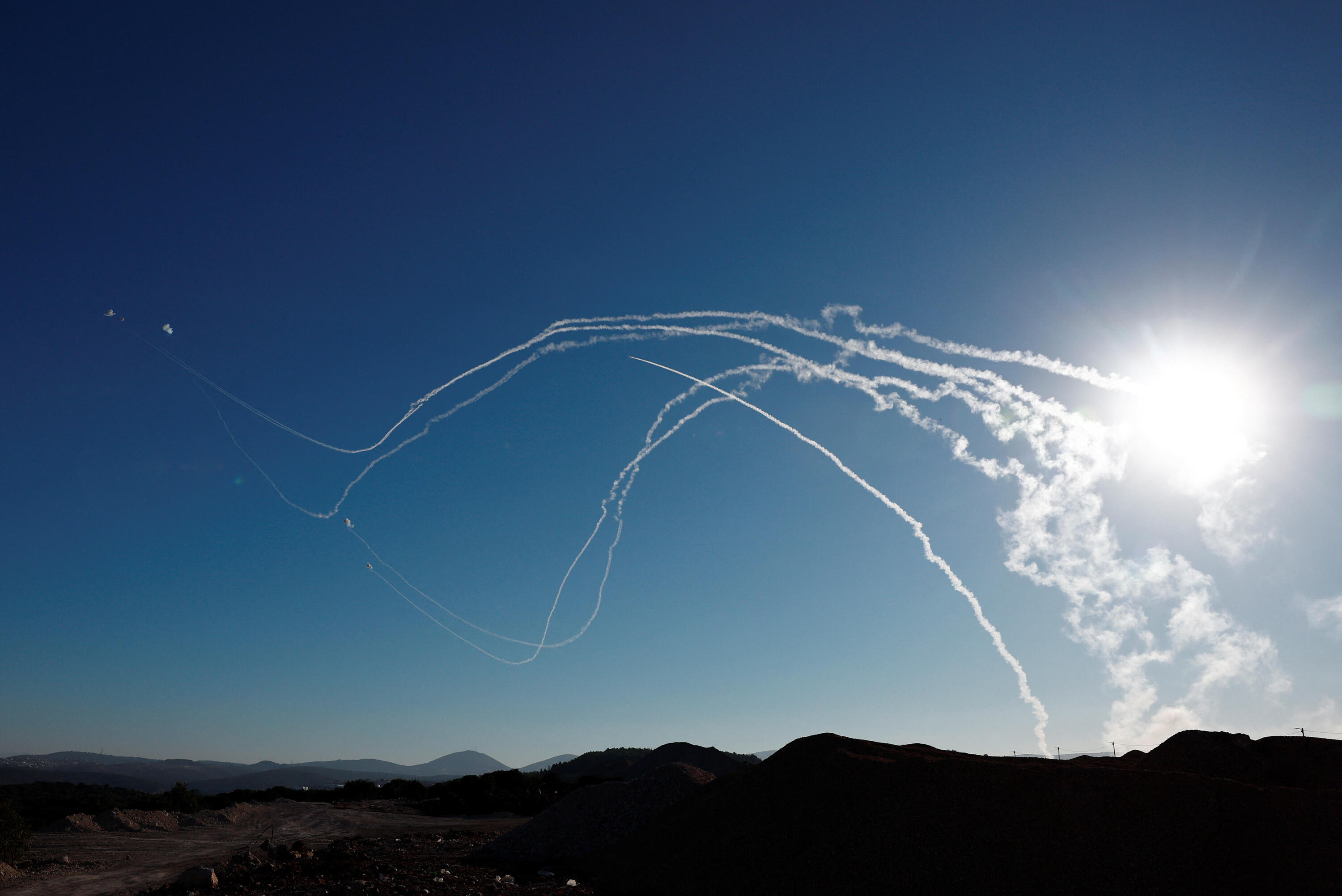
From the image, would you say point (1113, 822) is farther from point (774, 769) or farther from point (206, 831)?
point (206, 831)

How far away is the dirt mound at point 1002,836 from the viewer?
17.8 metres

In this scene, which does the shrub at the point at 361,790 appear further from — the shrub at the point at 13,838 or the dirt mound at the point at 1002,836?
the dirt mound at the point at 1002,836

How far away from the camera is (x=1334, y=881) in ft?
54.3

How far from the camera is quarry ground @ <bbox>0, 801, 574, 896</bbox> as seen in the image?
23.3 m

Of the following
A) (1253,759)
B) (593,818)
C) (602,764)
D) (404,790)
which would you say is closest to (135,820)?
(404,790)

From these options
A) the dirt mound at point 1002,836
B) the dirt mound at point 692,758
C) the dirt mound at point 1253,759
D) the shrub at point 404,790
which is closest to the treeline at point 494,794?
the shrub at point 404,790

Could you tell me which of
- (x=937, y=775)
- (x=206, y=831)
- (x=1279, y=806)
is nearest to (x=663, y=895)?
(x=937, y=775)

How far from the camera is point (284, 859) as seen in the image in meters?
27.7

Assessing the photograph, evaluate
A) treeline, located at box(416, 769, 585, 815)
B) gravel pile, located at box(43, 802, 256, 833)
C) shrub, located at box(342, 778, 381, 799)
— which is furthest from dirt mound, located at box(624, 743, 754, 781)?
gravel pile, located at box(43, 802, 256, 833)

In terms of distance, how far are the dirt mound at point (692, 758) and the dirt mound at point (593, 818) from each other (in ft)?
113

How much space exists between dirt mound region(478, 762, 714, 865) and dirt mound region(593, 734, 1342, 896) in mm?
4398

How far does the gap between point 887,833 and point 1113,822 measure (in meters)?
6.06

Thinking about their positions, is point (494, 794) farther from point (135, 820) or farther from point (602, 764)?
point (602, 764)

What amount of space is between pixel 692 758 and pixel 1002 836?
186 ft
